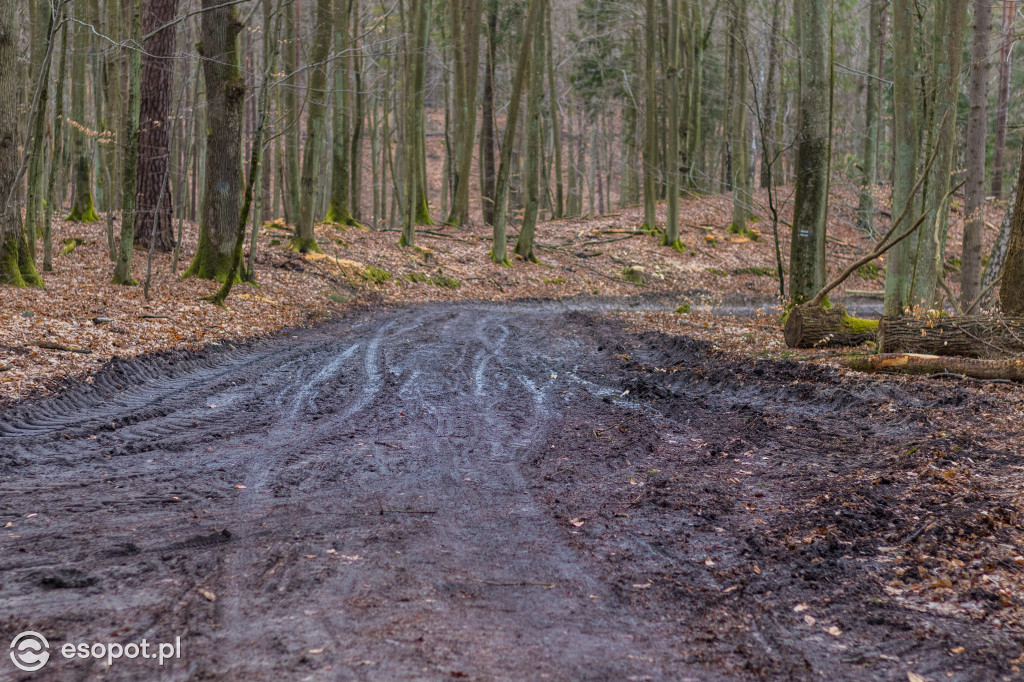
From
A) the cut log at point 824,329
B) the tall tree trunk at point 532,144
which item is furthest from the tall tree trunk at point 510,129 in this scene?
the cut log at point 824,329

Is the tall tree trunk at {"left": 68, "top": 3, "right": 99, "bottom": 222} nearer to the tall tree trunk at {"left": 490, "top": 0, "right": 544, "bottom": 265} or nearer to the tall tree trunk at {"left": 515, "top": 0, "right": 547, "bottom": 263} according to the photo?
the tall tree trunk at {"left": 490, "top": 0, "right": 544, "bottom": 265}

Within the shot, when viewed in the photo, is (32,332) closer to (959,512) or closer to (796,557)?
(796,557)

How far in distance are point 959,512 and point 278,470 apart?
4.61 metres

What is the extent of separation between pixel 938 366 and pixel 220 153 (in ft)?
43.7

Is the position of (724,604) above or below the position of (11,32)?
below

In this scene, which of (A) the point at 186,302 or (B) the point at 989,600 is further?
(A) the point at 186,302

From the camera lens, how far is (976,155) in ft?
42.5

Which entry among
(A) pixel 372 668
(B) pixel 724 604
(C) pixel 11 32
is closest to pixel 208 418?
(A) pixel 372 668

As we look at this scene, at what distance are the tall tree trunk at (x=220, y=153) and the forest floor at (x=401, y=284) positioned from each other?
0.80m

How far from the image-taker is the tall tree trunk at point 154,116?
15.0 m

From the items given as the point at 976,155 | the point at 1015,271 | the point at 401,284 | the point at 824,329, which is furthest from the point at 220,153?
the point at 976,155

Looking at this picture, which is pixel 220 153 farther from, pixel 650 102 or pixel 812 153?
pixel 650 102

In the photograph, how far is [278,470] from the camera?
526 centimetres

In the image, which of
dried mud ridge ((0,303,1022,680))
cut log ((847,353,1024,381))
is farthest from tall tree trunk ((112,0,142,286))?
cut log ((847,353,1024,381))
